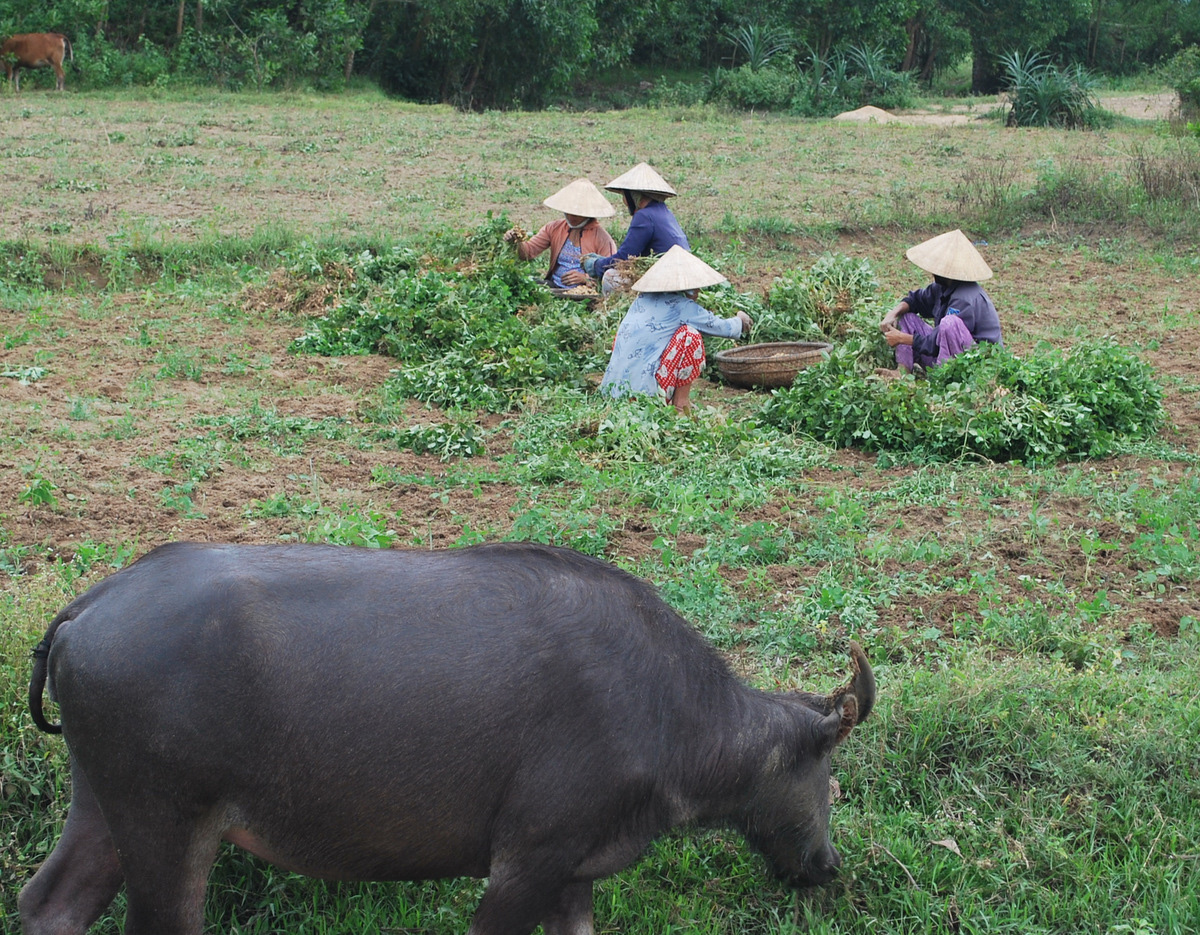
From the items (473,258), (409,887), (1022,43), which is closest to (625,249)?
(473,258)

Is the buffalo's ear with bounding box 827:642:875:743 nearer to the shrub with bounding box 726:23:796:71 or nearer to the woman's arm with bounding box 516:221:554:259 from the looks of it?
the woman's arm with bounding box 516:221:554:259

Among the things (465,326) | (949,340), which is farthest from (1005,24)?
(465,326)

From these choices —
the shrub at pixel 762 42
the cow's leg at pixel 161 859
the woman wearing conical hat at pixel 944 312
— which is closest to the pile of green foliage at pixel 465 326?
the woman wearing conical hat at pixel 944 312

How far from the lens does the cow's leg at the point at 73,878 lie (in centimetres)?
347

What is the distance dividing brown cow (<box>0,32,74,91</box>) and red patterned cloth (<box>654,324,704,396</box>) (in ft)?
66.1

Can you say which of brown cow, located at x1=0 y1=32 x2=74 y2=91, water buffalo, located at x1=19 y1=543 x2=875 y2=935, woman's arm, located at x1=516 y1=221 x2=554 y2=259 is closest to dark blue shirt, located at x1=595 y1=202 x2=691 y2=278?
woman's arm, located at x1=516 y1=221 x2=554 y2=259

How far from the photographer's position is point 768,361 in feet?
29.6

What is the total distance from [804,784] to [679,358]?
4946 millimetres

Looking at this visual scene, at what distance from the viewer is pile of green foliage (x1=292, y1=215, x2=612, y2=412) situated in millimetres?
8734

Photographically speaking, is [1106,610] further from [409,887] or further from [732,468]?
[409,887]

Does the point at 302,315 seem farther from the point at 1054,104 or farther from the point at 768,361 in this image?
the point at 1054,104

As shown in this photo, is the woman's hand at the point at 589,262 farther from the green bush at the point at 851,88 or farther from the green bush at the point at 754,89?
the green bush at the point at 754,89

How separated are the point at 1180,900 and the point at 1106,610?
5.48ft

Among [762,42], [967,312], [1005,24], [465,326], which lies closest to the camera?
[967,312]
